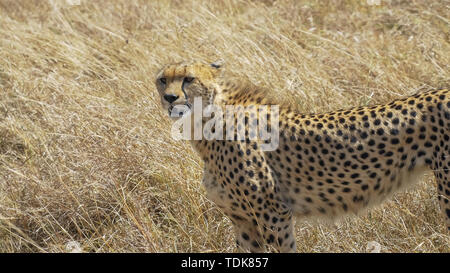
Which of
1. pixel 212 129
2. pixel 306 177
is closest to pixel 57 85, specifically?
pixel 212 129

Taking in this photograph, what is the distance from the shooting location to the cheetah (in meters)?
3.05

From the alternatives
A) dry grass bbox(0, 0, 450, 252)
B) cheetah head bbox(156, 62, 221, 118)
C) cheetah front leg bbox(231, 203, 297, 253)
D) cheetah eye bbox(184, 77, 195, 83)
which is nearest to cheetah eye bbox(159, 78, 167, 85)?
cheetah head bbox(156, 62, 221, 118)

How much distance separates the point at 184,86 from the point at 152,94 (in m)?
1.50

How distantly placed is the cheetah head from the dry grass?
0.57m

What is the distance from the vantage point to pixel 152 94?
15.6 ft

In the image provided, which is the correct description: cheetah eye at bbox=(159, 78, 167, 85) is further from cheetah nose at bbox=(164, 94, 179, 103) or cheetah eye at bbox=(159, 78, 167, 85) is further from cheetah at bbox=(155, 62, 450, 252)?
cheetah nose at bbox=(164, 94, 179, 103)

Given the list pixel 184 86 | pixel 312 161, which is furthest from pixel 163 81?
pixel 312 161

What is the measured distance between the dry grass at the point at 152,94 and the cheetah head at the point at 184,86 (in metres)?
0.57

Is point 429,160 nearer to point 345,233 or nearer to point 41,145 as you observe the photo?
point 345,233

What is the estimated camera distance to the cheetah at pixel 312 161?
3053mm

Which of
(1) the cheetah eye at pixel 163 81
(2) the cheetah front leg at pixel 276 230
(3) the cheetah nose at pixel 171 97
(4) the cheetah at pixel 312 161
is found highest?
(1) the cheetah eye at pixel 163 81

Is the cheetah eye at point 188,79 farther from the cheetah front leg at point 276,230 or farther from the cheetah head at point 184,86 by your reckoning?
the cheetah front leg at point 276,230

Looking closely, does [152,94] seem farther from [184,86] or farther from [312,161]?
[312,161]

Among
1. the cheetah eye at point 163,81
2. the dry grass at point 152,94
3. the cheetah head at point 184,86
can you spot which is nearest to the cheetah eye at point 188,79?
the cheetah head at point 184,86
